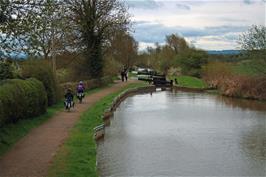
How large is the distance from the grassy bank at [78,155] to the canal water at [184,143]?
2.06 feet

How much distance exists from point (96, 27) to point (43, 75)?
1967 cm

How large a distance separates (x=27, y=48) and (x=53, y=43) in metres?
28.8

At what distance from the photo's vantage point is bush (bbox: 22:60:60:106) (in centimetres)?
2595

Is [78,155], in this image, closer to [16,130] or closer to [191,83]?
[16,130]

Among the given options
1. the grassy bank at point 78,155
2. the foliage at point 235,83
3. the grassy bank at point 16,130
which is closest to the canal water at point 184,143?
the grassy bank at point 78,155

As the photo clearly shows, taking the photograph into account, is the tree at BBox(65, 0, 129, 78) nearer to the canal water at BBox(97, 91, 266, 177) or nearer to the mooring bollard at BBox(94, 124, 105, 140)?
the canal water at BBox(97, 91, 266, 177)

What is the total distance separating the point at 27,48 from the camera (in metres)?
12.3

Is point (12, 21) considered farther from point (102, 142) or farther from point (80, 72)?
point (80, 72)

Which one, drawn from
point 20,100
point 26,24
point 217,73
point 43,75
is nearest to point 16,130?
point 20,100

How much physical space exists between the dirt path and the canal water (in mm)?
1677

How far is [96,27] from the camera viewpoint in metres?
45.6

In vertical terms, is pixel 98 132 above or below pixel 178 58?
below

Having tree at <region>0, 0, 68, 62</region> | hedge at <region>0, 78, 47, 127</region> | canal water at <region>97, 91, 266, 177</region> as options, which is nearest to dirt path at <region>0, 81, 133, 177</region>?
hedge at <region>0, 78, 47, 127</region>

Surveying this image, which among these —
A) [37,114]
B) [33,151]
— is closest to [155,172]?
[33,151]
